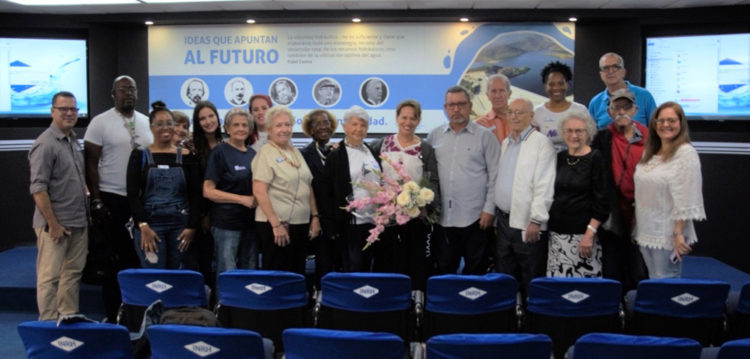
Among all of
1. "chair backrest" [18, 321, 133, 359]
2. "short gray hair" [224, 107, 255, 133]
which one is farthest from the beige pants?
"chair backrest" [18, 321, 133, 359]

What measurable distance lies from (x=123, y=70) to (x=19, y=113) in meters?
1.34

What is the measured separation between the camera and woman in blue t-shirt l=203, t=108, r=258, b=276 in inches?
178

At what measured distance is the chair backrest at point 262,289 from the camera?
11.1 feet

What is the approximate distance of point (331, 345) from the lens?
238cm

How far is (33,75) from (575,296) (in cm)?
722

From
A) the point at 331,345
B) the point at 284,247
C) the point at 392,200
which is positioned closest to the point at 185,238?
the point at 284,247

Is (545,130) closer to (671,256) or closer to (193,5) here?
(671,256)

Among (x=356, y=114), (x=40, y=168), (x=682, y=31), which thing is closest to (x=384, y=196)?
(x=356, y=114)

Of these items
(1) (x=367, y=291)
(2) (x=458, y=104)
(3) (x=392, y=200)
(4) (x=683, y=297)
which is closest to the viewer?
(4) (x=683, y=297)

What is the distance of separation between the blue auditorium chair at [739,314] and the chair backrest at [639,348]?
1220mm

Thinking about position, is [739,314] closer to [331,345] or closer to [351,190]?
[331,345]

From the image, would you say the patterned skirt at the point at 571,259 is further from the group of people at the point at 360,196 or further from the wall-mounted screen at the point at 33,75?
the wall-mounted screen at the point at 33,75

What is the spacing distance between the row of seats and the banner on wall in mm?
5768

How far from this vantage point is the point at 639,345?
228 centimetres
